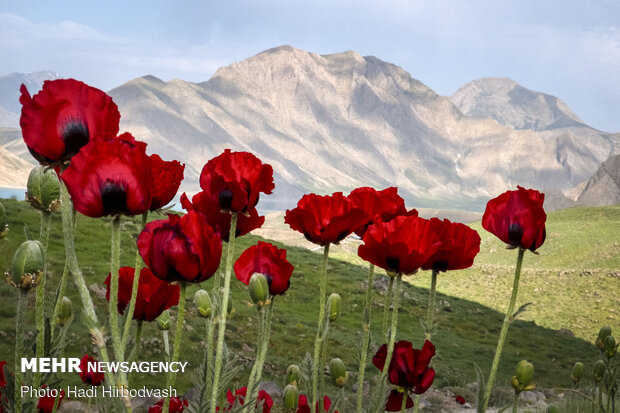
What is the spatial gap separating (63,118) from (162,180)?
0.27 meters

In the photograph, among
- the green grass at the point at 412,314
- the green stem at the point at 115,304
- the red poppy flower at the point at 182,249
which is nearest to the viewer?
the green stem at the point at 115,304

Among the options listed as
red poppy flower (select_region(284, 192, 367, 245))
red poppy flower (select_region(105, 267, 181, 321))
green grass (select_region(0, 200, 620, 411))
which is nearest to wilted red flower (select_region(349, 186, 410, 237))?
red poppy flower (select_region(284, 192, 367, 245))

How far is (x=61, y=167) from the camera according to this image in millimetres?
1242

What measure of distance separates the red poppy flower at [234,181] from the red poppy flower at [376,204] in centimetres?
55

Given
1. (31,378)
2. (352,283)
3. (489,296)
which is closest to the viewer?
(31,378)

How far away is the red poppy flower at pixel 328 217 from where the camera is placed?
1.78m

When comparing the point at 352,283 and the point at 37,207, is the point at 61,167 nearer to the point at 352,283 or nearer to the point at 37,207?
the point at 37,207

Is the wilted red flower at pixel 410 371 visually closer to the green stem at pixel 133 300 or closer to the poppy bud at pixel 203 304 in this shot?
the poppy bud at pixel 203 304

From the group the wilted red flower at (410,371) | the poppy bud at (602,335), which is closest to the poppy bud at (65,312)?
the wilted red flower at (410,371)

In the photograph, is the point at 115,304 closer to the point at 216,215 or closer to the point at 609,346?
the point at 216,215

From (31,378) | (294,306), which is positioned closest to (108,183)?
(31,378)

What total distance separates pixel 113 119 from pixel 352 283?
2433 cm

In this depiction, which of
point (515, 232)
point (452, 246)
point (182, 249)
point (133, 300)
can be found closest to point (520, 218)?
point (515, 232)

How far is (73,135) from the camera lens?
123 centimetres
